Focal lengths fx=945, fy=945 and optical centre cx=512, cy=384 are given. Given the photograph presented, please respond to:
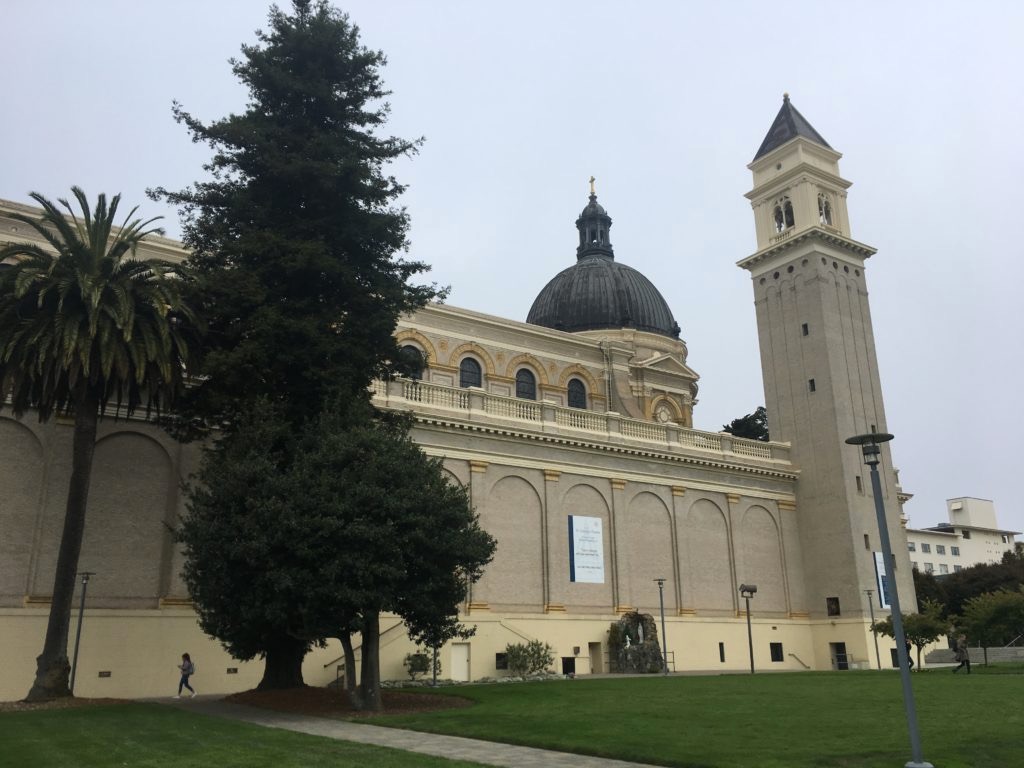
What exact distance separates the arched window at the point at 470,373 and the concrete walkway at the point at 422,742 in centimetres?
2868

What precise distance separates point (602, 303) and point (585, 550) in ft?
81.0

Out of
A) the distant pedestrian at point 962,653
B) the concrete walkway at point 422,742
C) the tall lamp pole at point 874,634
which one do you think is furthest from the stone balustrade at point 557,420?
the concrete walkway at point 422,742

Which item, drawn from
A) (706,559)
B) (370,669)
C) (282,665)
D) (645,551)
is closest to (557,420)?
(645,551)

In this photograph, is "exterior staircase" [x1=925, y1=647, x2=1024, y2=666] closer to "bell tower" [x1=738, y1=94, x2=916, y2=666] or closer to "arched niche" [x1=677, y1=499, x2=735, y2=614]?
"bell tower" [x1=738, y1=94, x2=916, y2=666]

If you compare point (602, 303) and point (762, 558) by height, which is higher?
point (602, 303)

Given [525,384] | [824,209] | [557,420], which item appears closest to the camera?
[557,420]

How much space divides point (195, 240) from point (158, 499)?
379 inches

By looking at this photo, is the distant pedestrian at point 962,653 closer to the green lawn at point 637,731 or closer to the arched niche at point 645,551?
the green lawn at point 637,731

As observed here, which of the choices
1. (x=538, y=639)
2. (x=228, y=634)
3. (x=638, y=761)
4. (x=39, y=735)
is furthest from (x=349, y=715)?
(x=538, y=639)

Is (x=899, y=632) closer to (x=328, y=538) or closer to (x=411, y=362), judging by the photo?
(x=328, y=538)

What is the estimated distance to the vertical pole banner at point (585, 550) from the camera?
41.5 meters

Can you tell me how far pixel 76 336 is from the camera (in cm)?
2550

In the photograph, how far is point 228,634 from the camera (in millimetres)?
24875

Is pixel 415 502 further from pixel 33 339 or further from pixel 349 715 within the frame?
pixel 33 339
